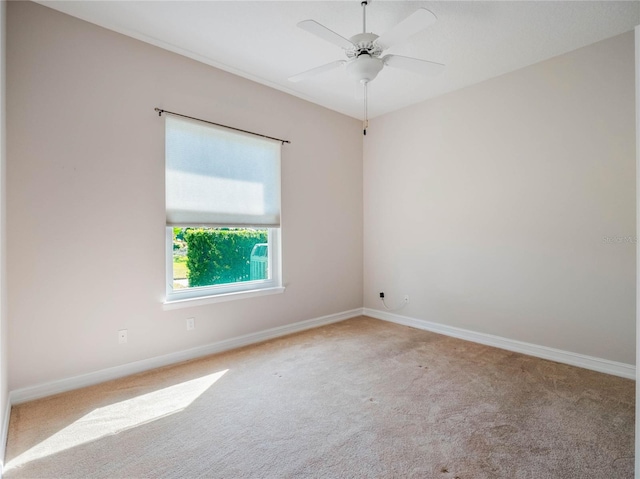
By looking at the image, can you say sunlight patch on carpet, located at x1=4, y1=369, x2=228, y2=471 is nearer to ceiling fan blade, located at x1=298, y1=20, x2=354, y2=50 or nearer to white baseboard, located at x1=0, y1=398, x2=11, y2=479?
white baseboard, located at x1=0, y1=398, x2=11, y2=479

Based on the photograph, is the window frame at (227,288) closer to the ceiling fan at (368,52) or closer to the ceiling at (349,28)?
the ceiling at (349,28)

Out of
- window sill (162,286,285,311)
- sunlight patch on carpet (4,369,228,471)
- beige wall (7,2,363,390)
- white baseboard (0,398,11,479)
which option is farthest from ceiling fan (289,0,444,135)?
white baseboard (0,398,11,479)

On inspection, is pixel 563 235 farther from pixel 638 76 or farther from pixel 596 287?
pixel 638 76

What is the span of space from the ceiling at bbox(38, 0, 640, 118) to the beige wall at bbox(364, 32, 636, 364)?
31 centimetres

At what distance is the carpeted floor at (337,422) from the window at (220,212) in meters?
0.79

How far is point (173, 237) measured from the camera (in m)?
2.90

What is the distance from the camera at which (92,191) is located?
2.45 meters

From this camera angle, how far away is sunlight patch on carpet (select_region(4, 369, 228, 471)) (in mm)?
1721

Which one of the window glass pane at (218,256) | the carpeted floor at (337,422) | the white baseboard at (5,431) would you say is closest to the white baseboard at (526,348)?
the carpeted floor at (337,422)

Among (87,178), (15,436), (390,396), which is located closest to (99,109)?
(87,178)

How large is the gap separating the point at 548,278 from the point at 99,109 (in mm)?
4127

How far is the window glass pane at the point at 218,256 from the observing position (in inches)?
117

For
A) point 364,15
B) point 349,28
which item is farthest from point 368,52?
point 349,28

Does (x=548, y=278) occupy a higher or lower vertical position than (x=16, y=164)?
lower
